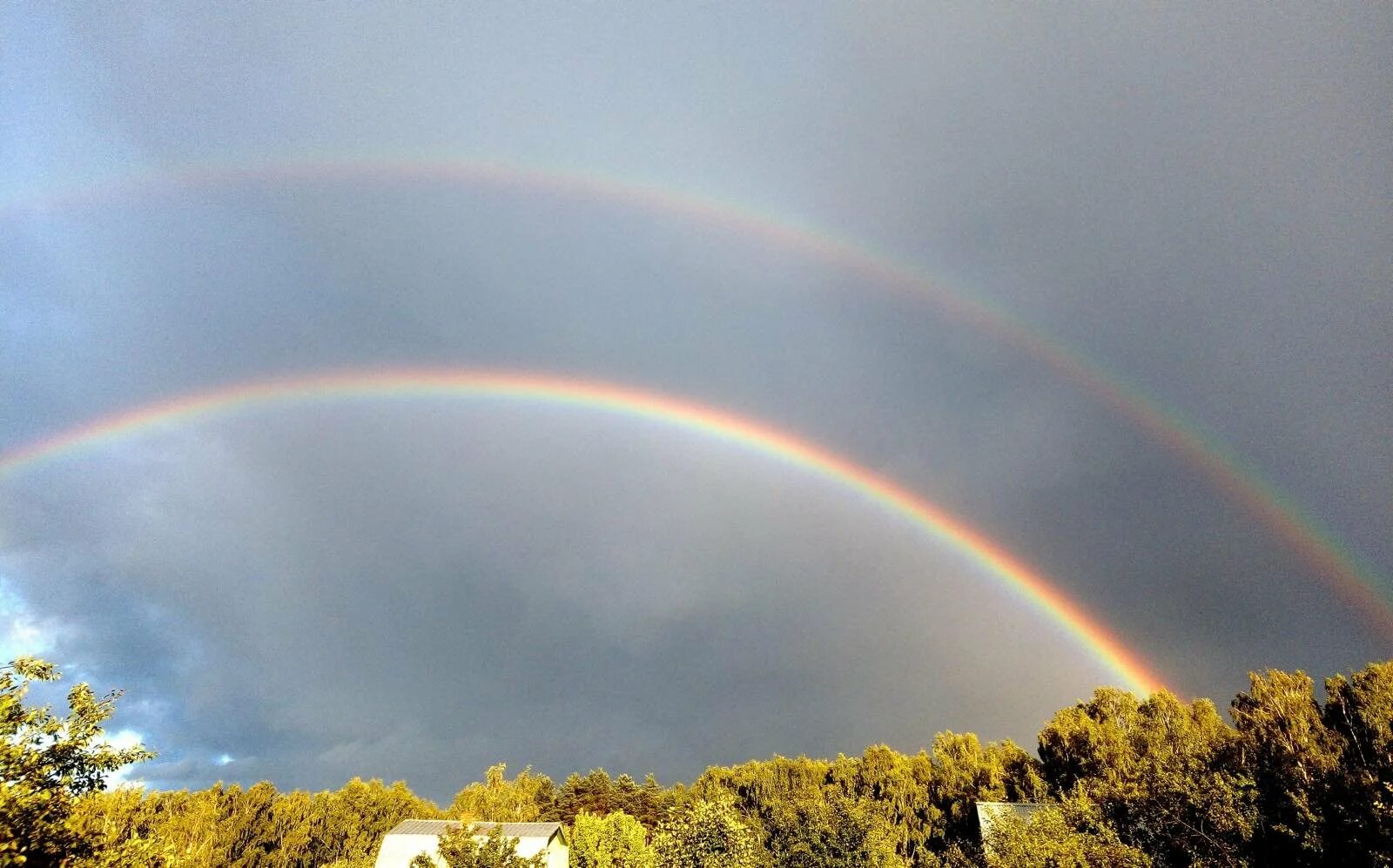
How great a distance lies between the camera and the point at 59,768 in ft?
39.7

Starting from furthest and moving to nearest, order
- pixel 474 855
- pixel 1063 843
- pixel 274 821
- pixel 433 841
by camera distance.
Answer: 1. pixel 274 821
2. pixel 433 841
3. pixel 1063 843
4. pixel 474 855

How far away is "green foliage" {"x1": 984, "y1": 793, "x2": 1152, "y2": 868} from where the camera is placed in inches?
1061

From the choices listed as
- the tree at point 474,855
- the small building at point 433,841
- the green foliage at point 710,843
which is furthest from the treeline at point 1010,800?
A: the tree at point 474,855

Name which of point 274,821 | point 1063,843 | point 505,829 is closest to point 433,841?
point 505,829

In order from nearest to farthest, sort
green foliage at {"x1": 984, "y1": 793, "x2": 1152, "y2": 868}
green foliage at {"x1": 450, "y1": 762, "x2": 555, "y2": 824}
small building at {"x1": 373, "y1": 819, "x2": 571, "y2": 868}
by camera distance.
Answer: green foliage at {"x1": 984, "y1": 793, "x2": 1152, "y2": 868}
small building at {"x1": 373, "y1": 819, "x2": 571, "y2": 868}
green foliage at {"x1": 450, "y1": 762, "x2": 555, "y2": 824}

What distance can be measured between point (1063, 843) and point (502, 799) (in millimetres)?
100467

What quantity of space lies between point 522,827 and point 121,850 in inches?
2172

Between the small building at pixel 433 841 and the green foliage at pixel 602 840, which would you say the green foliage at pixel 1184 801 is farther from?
the small building at pixel 433 841

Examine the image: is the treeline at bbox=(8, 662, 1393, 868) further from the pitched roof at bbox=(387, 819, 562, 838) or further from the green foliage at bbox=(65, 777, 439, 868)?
the pitched roof at bbox=(387, 819, 562, 838)

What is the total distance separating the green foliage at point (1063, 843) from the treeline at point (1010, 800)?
0.33 ft

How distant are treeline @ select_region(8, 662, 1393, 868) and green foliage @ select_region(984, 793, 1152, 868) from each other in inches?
3.9

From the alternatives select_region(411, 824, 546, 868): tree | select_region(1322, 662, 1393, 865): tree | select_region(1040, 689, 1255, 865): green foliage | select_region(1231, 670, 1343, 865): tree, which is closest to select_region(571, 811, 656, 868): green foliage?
select_region(1040, 689, 1255, 865): green foliage

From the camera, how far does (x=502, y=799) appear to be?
109 metres

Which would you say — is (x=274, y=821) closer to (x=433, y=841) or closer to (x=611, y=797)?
(x=433, y=841)
